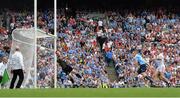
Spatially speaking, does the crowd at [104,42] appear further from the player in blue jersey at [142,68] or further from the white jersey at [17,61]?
the white jersey at [17,61]

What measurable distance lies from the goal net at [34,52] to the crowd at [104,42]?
45 mm

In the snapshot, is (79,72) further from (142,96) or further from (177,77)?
(142,96)

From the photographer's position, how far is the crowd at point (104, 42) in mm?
31812

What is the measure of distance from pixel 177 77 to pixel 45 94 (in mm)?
17519

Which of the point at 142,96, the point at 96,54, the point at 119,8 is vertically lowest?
the point at 142,96

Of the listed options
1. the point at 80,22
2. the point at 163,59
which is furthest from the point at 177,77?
the point at 80,22

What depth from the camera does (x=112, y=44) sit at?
118 ft

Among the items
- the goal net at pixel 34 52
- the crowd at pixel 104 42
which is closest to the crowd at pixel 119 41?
the crowd at pixel 104 42

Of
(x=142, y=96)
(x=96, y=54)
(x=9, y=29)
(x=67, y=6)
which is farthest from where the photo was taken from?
(x=67, y=6)

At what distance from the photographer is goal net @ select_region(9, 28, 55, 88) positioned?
25.6 metres

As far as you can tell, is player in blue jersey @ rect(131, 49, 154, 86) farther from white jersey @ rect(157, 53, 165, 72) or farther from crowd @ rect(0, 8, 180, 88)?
crowd @ rect(0, 8, 180, 88)

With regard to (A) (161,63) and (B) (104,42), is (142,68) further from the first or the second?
(B) (104,42)

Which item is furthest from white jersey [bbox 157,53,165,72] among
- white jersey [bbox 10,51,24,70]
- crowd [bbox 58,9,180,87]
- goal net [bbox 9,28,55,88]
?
white jersey [bbox 10,51,24,70]

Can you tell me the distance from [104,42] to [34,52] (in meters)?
10.6
